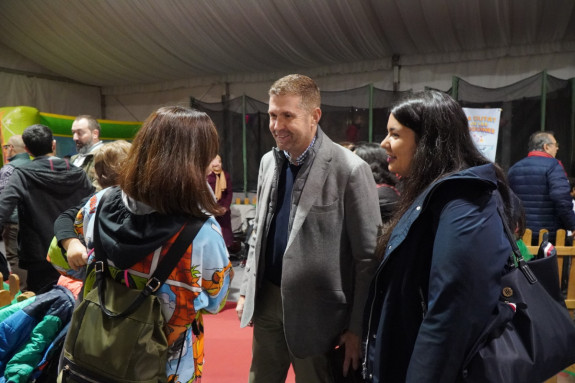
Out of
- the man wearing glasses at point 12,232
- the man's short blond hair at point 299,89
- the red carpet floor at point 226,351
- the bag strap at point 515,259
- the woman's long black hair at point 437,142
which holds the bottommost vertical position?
the red carpet floor at point 226,351

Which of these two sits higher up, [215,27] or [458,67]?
[215,27]

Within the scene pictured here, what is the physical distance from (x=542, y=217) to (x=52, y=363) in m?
3.85

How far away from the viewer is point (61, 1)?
6.58 meters

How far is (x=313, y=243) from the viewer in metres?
1.50

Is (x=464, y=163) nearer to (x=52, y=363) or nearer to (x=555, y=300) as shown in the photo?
(x=555, y=300)

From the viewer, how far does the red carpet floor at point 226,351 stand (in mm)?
2621

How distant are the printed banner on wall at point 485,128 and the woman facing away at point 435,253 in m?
2.75

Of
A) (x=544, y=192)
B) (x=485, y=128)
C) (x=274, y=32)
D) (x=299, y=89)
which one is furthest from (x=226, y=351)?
A: (x=274, y=32)

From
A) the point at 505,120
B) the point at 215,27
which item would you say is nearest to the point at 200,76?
the point at 215,27

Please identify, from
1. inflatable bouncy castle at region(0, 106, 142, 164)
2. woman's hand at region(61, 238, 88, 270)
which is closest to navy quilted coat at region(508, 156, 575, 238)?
woman's hand at region(61, 238, 88, 270)

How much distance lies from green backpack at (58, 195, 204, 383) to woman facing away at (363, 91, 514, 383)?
1.80 ft

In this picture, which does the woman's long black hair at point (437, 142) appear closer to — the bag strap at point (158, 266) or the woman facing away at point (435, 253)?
the woman facing away at point (435, 253)

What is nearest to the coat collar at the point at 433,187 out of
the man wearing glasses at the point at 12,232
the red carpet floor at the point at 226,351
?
the red carpet floor at the point at 226,351

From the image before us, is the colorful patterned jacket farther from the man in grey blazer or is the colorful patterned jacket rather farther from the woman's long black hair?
the woman's long black hair
